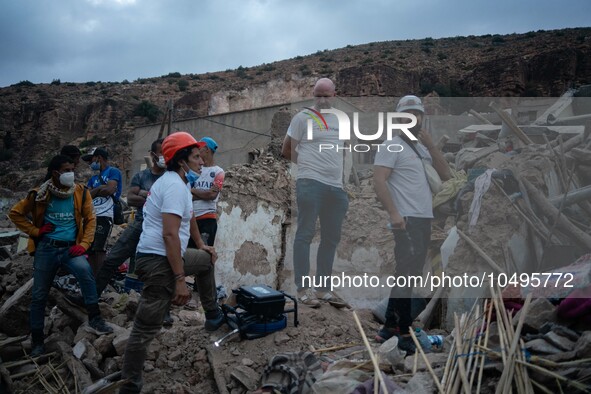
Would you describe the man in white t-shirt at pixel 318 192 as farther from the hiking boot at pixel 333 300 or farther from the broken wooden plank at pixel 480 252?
the broken wooden plank at pixel 480 252

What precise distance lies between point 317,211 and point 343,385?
2.10 metres

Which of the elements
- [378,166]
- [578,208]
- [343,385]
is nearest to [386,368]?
[343,385]

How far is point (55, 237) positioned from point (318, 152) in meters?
2.69

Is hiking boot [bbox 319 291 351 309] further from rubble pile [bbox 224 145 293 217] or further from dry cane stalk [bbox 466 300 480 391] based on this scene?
rubble pile [bbox 224 145 293 217]

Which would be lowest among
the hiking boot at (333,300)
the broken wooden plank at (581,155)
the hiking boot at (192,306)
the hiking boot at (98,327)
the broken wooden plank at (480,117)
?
the hiking boot at (192,306)

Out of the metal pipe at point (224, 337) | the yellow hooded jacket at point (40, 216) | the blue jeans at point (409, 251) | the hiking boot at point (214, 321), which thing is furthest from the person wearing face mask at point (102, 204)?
the blue jeans at point (409, 251)

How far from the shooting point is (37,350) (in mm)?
4266

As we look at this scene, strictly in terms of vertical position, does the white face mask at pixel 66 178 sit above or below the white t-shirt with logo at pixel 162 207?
above

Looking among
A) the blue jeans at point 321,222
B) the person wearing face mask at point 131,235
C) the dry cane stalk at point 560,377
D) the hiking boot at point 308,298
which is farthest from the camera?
the blue jeans at point 321,222

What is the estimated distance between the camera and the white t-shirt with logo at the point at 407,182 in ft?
13.4

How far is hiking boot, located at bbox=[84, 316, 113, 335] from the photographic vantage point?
14.0 feet

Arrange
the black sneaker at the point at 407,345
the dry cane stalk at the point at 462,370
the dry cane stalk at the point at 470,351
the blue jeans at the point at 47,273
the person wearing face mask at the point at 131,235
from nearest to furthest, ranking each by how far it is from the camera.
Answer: the dry cane stalk at the point at 462,370 < the dry cane stalk at the point at 470,351 < the black sneaker at the point at 407,345 < the blue jeans at the point at 47,273 < the person wearing face mask at the point at 131,235

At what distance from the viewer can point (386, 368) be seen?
127 inches

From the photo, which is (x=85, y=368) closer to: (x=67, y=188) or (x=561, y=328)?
(x=67, y=188)
